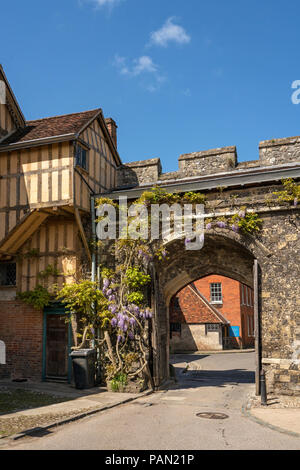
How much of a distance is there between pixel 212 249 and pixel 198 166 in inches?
133

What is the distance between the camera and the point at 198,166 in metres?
15.0

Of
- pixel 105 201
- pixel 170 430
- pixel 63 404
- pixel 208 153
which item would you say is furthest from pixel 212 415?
pixel 208 153

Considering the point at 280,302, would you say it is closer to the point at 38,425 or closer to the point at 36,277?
the point at 38,425

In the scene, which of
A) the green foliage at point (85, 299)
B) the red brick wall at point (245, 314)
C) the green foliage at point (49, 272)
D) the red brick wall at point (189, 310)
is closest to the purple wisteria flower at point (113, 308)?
the green foliage at point (85, 299)

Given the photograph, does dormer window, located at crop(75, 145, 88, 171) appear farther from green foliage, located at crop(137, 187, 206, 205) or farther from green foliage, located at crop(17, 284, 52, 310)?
green foliage, located at crop(17, 284, 52, 310)

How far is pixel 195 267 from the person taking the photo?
13.6 meters

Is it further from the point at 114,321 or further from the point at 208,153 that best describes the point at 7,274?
the point at 208,153

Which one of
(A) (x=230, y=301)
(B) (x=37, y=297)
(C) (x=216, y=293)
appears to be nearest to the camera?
(B) (x=37, y=297)

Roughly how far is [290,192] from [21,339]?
30.4ft

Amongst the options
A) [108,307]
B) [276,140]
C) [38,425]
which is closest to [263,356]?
[108,307]

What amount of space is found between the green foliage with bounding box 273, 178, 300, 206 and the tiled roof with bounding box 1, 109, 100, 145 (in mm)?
6283

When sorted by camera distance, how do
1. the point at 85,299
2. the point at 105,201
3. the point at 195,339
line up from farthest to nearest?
the point at 195,339
the point at 105,201
the point at 85,299

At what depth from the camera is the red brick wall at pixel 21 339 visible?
529 inches

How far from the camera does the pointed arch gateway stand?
12.1m
